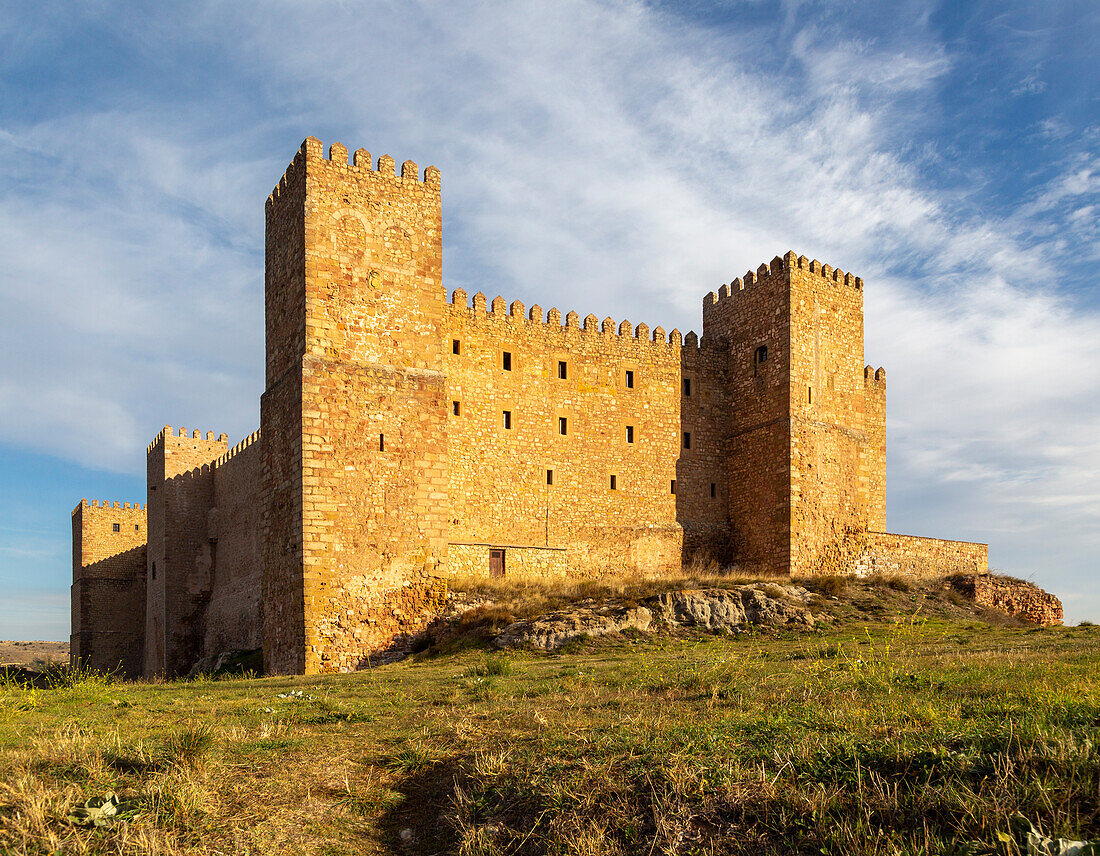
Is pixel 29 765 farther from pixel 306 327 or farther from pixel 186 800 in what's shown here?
pixel 306 327

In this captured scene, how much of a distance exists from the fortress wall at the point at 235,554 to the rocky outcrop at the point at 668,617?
12.3 m

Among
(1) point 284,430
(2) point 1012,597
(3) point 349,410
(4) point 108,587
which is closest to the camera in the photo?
(3) point 349,410

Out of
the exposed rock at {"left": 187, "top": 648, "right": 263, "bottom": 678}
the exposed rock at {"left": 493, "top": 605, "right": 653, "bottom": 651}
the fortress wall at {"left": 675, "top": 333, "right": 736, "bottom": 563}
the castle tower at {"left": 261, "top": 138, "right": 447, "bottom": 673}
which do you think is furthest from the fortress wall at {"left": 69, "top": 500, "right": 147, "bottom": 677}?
the exposed rock at {"left": 493, "top": 605, "right": 653, "bottom": 651}

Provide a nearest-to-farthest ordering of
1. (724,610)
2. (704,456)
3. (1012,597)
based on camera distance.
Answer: (724,610) < (1012,597) < (704,456)

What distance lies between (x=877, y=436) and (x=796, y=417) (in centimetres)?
595

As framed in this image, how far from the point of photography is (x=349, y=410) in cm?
1811

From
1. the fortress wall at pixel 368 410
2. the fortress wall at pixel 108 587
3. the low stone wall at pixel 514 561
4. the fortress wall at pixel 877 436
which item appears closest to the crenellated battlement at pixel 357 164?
the fortress wall at pixel 368 410

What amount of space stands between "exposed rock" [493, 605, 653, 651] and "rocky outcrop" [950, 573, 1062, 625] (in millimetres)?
11166

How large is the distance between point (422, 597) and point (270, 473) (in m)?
4.32

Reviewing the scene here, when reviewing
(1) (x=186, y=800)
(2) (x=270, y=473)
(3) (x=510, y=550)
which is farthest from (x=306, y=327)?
(1) (x=186, y=800)

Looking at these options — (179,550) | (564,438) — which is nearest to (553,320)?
(564,438)

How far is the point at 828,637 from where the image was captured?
16297 mm

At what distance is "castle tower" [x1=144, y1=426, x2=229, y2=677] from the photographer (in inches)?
1239

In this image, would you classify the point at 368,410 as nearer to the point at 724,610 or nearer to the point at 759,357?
the point at 724,610
